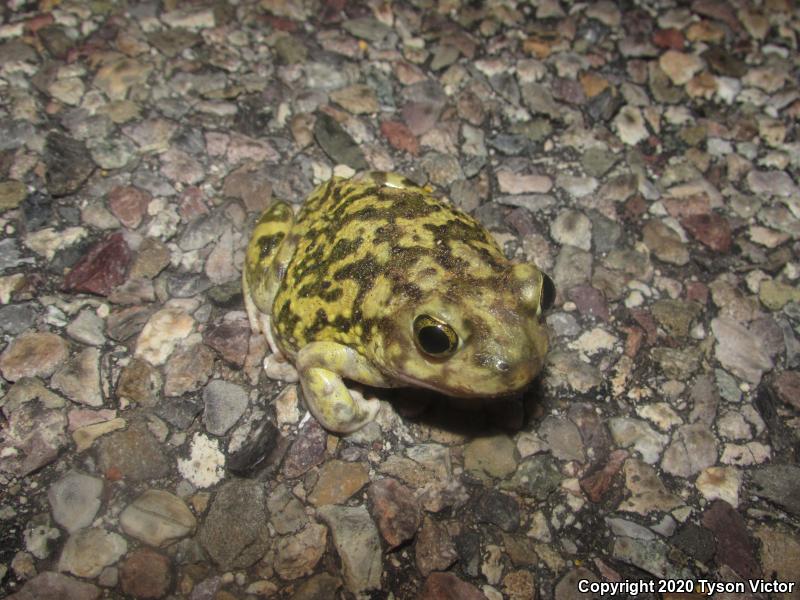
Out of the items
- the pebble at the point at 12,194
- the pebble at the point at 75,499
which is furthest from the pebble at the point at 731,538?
the pebble at the point at 12,194

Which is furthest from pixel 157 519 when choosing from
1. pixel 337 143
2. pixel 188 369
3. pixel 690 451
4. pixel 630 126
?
pixel 630 126

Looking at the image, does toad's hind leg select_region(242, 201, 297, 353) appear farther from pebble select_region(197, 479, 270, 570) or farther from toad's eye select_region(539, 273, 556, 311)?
toad's eye select_region(539, 273, 556, 311)

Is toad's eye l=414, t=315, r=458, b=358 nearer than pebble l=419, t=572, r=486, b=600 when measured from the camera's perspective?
Yes

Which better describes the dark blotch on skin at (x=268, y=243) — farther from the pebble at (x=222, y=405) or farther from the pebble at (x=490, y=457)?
the pebble at (x=490, y=457)

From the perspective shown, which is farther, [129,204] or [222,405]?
[129,204]

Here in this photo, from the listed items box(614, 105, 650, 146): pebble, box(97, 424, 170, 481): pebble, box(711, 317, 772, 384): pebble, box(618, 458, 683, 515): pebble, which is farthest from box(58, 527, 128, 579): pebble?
box(614, 105, 650, 146): pebble

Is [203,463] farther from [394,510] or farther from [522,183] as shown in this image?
[522,183]

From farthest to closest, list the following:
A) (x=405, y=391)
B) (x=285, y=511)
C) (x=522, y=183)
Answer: (x=522, y=183) → (x=405, y=391) → (x=285, y=511)
